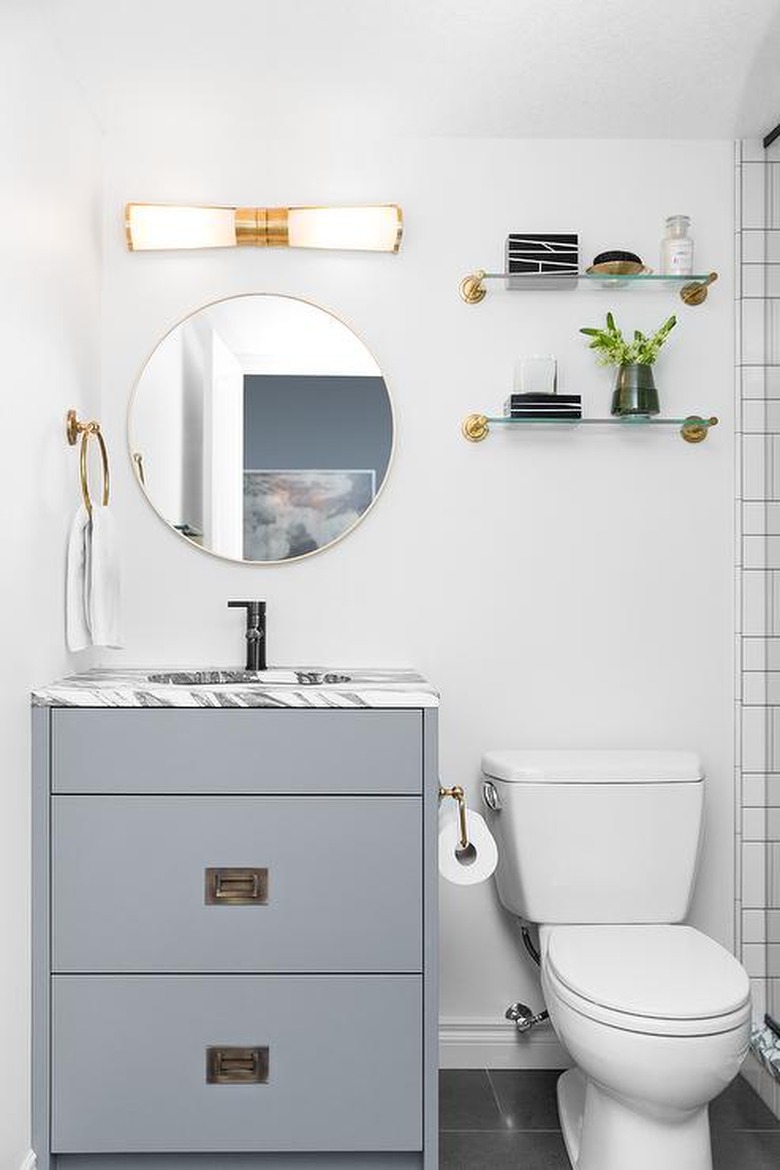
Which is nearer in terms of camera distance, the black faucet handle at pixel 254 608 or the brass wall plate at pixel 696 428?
the black faucet handle at pixel 254 608

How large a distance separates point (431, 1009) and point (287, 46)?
1.96m

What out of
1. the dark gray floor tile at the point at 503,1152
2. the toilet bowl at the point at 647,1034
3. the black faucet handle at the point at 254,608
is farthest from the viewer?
the black faucet handle at the point at 254,608

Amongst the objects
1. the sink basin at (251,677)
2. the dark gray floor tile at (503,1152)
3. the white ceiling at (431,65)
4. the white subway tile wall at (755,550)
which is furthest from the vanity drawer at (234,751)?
the white ceiling at (431,65)

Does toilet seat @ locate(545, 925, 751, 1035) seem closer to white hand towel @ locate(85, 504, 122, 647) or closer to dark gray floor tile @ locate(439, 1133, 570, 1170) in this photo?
dark gray floor tile @ locate(439, 1133, 570, 1170)

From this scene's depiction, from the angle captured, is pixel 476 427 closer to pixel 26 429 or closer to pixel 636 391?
pixel 636 391

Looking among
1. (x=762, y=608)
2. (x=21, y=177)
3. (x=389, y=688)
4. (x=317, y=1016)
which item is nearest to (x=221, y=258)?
(x=21, y=177)

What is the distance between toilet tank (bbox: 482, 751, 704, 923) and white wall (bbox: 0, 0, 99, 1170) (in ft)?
3.48

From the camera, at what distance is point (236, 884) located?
2.12 metres

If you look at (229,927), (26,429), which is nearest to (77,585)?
(26,429)

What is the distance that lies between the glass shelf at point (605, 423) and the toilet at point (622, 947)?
781 mm

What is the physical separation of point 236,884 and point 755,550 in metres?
1.48

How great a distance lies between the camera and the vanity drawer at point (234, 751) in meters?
2.11

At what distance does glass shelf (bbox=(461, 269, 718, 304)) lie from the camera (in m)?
2.65

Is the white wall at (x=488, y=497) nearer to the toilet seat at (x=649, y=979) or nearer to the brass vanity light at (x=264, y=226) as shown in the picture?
the brass vanity light at (x=264, y=226)
